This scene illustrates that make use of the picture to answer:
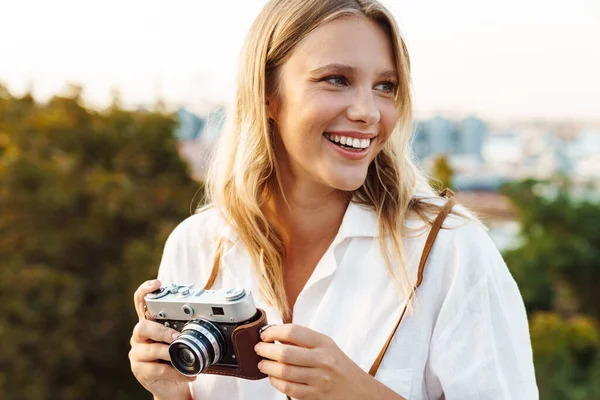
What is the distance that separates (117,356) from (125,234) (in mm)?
1013

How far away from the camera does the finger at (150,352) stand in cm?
180

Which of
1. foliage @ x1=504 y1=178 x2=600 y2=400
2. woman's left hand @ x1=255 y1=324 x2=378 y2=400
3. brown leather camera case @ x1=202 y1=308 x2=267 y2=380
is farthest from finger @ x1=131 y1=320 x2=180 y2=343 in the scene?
foliage @ x1=504 y1=178 x2=600 y2=400

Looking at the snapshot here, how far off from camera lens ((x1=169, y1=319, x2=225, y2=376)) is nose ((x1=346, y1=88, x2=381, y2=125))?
0.68 metres

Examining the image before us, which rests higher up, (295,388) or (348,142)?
(348,142)

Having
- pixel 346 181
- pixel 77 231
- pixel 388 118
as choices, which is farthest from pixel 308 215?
pixel 77 231

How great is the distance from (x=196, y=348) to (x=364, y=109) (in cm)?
77

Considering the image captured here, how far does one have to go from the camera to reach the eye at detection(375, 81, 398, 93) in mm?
1961

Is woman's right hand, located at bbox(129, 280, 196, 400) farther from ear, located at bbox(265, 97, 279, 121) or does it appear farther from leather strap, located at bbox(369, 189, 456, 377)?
ear, located at bbox(265, 97, 279, 121)

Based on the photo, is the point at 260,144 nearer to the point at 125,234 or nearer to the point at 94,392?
the point at 125,234

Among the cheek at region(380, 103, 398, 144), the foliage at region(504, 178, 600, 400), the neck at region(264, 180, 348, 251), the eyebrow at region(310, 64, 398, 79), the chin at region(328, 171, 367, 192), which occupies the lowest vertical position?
the foliage at region(504, 178, 600, 400)

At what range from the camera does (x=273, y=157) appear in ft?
7.12

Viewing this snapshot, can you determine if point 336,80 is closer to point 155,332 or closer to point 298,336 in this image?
point 298,336

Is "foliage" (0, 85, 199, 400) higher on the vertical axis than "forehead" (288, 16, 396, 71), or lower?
lower

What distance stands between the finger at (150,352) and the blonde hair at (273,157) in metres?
0.40
